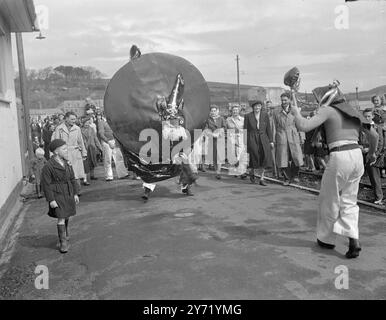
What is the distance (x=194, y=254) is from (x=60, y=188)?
1925mm

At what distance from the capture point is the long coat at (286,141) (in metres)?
10.3

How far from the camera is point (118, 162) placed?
40.8ft

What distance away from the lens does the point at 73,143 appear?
9680mm

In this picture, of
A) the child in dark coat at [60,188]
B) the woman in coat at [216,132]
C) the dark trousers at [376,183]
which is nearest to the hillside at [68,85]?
the woman in coat at [216,132]

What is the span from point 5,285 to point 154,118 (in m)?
4.19

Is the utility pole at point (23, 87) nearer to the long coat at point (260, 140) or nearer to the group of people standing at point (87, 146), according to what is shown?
the group of people standing at point (87, 146)

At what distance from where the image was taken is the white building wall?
8.03m

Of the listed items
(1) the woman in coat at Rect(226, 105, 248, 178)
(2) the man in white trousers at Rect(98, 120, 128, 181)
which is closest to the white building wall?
(2) the man in white trousers at Rect(98, 120, 128, 181)

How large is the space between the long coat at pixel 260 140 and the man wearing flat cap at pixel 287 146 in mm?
226

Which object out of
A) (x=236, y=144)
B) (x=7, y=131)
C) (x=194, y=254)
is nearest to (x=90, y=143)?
(x=7, y=131)

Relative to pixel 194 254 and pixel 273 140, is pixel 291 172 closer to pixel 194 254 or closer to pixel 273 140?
pixel 273 140

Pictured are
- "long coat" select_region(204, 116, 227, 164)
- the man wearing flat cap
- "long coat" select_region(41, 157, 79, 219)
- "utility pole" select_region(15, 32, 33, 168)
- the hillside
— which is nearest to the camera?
"long coat" select_region(41, 157, 79, 219)

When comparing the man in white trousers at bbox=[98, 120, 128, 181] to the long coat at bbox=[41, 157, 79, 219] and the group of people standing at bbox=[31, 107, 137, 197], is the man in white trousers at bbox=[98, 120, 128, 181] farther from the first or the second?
the long coat at bbox=[41, 157, 79, 219]
